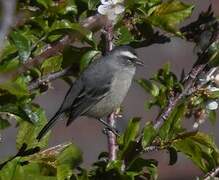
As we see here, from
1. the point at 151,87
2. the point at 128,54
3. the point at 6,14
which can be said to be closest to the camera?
the point at 6,14

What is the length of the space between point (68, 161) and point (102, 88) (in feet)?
7.31

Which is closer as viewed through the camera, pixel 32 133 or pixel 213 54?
pixel 32 133

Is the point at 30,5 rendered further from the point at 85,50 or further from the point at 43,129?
the point at 43,129

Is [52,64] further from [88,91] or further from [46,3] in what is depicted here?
[88,91]

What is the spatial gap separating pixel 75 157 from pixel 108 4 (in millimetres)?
532

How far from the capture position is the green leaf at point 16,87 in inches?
93.7

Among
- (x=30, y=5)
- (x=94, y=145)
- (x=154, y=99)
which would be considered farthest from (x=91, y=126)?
(x=30, y=5)

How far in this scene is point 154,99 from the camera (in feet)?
9.96

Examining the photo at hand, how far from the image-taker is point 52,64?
276 centimetres

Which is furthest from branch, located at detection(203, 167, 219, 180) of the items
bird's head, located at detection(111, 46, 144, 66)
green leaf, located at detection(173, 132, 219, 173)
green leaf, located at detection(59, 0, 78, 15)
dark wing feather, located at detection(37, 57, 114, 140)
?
dark wing feather, located at detection(37, 57, 114, 140)

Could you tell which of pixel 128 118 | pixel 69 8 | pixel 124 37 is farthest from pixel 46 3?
pixel 128 118

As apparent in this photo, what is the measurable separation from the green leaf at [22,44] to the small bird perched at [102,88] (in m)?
1.53

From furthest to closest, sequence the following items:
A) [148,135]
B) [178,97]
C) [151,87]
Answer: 1. [151,87]
2. [178,97]
3. [148,135]

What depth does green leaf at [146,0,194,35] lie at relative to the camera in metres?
2.65
